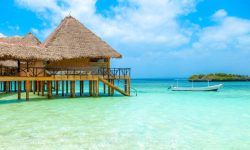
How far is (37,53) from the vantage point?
16406mm

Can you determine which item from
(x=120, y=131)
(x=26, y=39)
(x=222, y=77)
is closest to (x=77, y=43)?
(x=26, y=39)

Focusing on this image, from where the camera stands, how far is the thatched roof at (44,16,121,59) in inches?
741

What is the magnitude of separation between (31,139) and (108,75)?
11474 mm

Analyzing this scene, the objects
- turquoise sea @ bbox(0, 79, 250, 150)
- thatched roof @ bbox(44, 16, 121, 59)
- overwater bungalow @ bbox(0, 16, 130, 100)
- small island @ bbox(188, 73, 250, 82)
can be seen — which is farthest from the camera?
small island @ bbox(188, 73, 250, 82)

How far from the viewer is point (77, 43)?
19.6 meters

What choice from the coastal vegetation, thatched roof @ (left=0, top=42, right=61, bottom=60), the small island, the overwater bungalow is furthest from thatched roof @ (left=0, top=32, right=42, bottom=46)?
the coastal vegetation

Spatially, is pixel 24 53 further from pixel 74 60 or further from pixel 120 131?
pixel 120 131

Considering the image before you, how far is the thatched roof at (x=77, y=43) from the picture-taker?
18828mm

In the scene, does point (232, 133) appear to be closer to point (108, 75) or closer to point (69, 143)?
point (69, 143)

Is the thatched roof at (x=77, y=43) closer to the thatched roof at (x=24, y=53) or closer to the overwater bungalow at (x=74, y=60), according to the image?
the overwater bungalow at (x=74, y=60)

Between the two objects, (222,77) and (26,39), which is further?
(222,77)

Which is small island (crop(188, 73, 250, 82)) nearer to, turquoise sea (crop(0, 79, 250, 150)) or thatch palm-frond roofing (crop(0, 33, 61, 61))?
thatch palm-frond roofing (crop(0, 33, 61, 61))

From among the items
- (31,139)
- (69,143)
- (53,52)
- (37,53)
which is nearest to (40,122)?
(31,139)

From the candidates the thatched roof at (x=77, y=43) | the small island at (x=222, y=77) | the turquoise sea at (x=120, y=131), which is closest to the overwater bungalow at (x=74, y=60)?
the thatched roof at (x=77, y=43)
